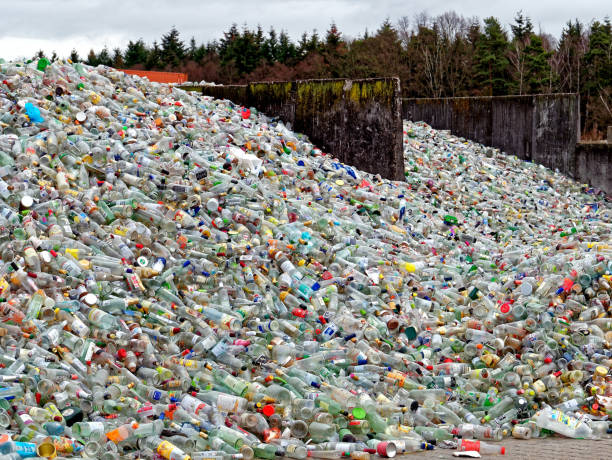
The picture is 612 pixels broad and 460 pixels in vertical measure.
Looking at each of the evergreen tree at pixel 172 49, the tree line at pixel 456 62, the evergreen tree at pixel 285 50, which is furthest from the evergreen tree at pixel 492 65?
the evergreen tree at pixel 172 49

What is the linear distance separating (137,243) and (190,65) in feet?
135

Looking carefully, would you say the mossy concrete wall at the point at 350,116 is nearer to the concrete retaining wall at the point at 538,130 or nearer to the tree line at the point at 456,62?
the concrete retaining wall at the point at 538,130

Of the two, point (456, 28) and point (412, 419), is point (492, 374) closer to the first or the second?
point (412, 419)

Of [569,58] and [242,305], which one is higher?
[569,58]

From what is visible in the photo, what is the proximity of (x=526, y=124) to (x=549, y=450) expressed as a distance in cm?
1022

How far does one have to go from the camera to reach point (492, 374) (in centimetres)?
502

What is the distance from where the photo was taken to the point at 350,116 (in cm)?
1013

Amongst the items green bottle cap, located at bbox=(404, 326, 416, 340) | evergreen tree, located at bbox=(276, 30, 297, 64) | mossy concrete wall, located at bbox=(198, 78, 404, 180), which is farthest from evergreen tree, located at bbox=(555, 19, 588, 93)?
green bottle cap, located at bbox=(404, 326, 416, 340)

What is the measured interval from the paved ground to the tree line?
79.6 feet

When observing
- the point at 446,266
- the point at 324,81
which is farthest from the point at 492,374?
the point at 324,81

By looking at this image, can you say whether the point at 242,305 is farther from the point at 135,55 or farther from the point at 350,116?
the point at 135,55

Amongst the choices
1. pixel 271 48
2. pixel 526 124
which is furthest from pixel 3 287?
pixel 271 48

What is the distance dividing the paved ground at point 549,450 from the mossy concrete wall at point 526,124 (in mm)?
9729

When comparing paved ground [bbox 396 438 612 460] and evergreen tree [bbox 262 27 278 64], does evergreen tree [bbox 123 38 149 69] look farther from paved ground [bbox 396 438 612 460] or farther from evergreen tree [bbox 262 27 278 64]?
paved ground [bbox 396 438 612 460]
